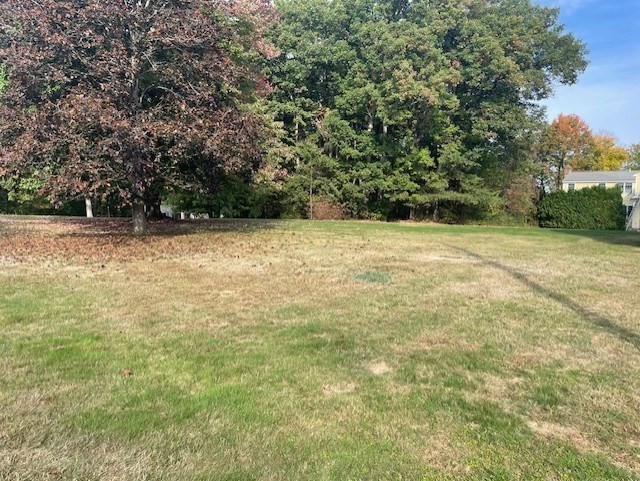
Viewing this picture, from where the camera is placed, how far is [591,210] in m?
29.8

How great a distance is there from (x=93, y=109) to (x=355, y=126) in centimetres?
2309

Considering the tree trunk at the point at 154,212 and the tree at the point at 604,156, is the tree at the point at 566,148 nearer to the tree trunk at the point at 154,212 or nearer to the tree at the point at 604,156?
Answer: the tree at the point at 604,156

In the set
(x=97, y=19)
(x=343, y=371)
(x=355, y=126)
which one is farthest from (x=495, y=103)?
(x=343, y=371)

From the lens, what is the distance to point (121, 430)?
275 cm

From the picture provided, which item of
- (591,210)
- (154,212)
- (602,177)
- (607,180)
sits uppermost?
(602,177)

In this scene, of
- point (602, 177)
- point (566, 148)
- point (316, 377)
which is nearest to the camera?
point (316, 377)

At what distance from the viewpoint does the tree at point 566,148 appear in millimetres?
51906

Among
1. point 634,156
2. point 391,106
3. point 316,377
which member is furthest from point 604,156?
point 316,377

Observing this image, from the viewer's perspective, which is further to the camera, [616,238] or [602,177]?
[602,177]

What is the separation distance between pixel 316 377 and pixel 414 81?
80.6 feet

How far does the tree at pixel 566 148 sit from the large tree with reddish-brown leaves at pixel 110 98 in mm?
47304

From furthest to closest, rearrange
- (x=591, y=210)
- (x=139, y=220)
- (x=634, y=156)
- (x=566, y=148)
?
(x=634, y=156)
(x=566, y=148)
(x=591, y=210)
(x=139, y=220)

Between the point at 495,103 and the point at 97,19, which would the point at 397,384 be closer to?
the point at 97,19

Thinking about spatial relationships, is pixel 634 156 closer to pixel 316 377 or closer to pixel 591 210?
pixel 591 210
